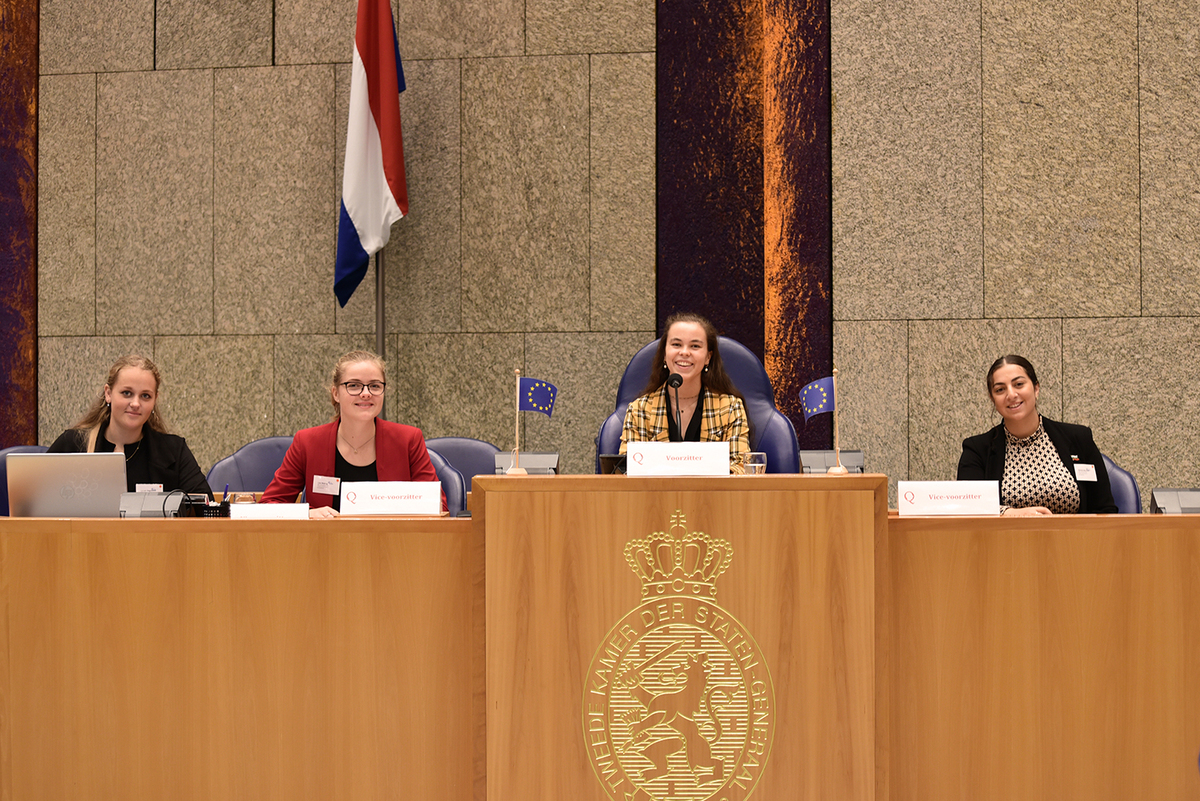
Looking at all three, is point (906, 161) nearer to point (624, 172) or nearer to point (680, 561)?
point (624, 172)

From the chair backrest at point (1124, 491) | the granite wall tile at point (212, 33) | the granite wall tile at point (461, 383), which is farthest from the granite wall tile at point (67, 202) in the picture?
the chair backrest at point (1124, 491)

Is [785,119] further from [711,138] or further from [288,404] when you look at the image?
[288,404]

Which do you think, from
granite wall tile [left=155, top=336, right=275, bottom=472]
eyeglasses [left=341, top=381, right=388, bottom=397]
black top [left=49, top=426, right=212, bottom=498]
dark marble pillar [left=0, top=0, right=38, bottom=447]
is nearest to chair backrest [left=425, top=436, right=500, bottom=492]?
eyeglasses [left=341, top=381, right=388, bottom=397]

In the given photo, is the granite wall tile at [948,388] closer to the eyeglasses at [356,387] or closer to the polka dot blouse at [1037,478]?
the polka dot blouse at [1037,478]

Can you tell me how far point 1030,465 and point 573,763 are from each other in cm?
201

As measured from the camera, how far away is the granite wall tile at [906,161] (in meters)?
4.07

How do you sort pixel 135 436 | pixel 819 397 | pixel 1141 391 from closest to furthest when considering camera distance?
pixel 819 397, pixel 135 436, pixel 1141 391

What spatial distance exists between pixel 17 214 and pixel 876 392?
447 centimetres

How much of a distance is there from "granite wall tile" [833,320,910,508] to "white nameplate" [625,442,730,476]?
244 centimetres

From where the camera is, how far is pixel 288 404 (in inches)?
177

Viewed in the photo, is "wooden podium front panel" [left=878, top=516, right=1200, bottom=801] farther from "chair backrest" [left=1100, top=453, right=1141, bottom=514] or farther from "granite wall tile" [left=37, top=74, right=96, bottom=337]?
"granite wall tile" [left=37, top=74, right=96, bottom=337]

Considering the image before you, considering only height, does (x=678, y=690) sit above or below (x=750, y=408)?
below

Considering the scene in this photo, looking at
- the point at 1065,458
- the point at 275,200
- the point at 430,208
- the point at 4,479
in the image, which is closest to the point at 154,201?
the point at 275,200

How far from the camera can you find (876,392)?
4.11 metres
